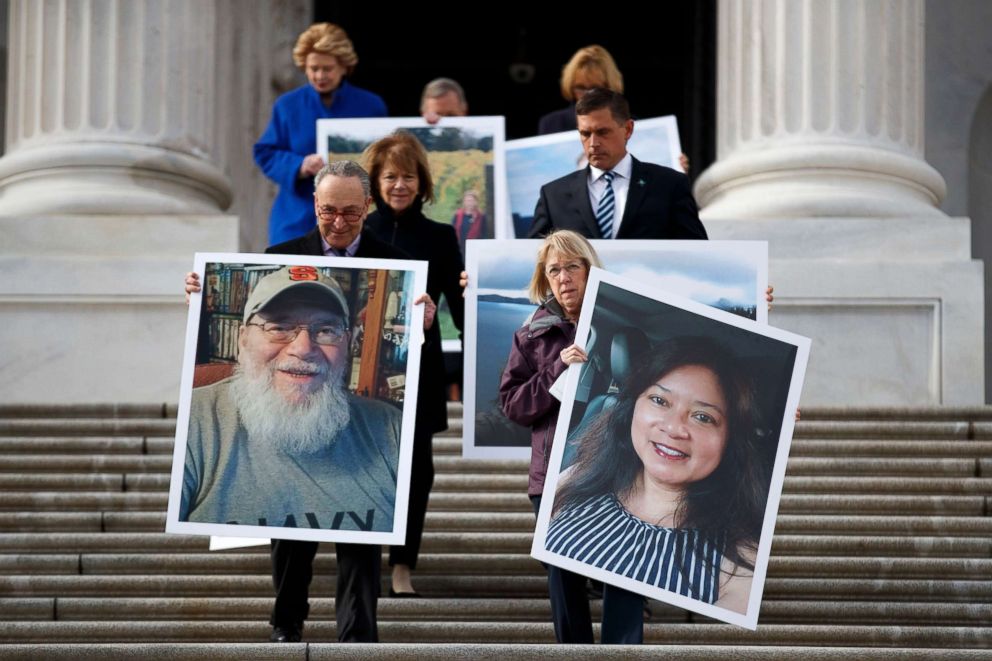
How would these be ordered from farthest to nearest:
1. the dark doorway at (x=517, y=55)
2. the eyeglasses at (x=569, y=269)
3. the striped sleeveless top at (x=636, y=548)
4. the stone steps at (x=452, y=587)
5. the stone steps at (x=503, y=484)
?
the dark doorway at (x=517, y=55), the stone steps at (x=503, y=484), the stone steps at (x=452, y=587), the eyeglasses at (x=569, y=269), the striped sleeveless top at (x=636, y=548)

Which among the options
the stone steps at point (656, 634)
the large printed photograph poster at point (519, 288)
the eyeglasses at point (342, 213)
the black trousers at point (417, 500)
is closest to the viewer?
the eyeglasses at point (342, 213)

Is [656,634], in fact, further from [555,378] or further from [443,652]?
[443,652]

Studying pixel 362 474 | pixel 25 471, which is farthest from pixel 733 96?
pixel 362 474

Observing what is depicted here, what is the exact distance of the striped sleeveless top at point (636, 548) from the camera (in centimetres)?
759

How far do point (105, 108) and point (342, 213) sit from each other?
5.21 m

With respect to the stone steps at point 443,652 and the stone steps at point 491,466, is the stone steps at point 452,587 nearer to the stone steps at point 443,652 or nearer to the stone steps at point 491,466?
the stone steps at point 491,466

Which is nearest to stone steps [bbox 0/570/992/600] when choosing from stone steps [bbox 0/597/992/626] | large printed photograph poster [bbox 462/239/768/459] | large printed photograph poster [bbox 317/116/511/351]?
stone steps [bbox 0/597/992/626]

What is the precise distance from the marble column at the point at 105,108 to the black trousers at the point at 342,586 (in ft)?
17.0

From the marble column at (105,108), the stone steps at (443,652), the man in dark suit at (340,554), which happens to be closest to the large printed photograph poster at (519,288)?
the man in dark suit at (340,554)

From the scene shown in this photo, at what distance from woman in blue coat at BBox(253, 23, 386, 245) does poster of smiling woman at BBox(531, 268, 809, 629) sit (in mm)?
4145

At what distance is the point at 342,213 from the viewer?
27.6 ft

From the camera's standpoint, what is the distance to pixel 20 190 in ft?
43.5

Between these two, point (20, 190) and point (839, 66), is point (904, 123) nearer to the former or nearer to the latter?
point (839, 66)

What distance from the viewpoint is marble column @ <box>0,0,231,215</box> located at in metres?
13.1
